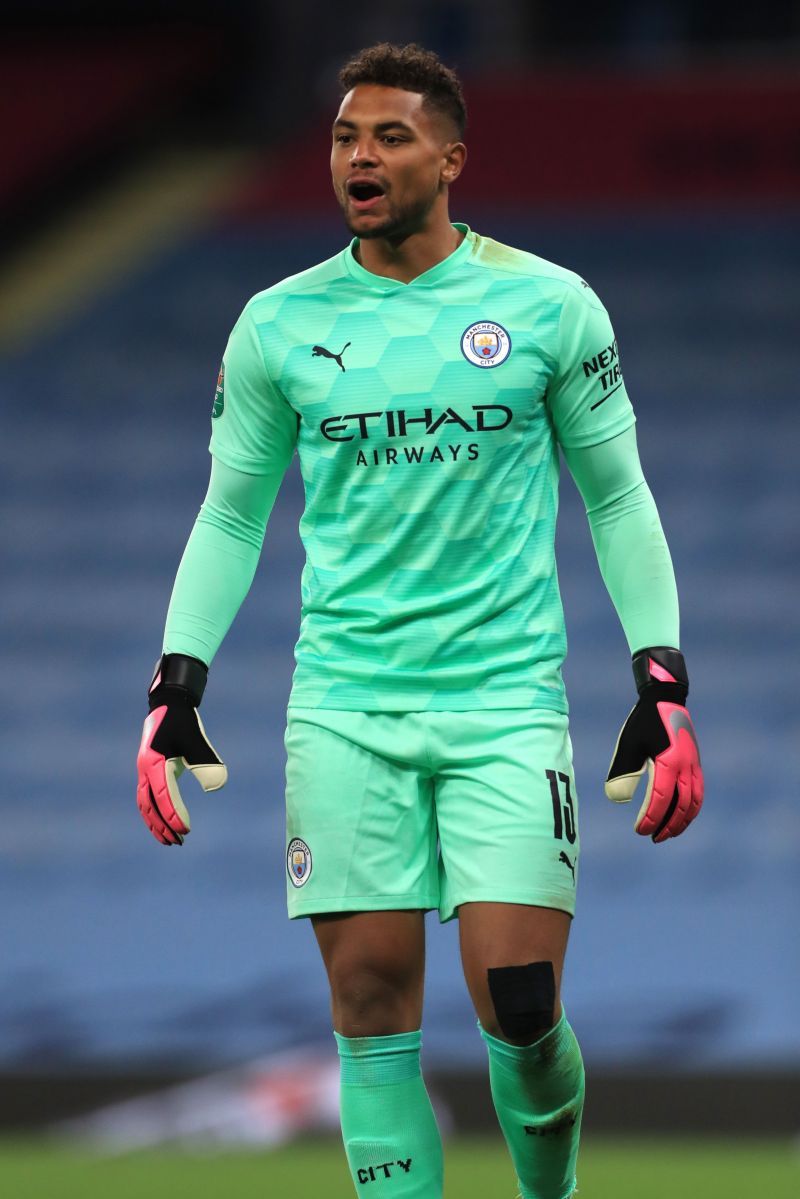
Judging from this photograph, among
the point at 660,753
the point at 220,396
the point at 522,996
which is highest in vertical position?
the point at 220,396

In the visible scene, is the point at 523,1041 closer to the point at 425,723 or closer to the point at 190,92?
the point at 425,723

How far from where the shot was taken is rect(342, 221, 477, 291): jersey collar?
139 inches

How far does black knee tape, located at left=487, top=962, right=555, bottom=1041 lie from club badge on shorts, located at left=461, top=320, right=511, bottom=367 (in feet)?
3.23

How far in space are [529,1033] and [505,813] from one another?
1.15 ft

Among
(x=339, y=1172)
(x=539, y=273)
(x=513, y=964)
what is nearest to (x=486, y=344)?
(x=539, y=273)

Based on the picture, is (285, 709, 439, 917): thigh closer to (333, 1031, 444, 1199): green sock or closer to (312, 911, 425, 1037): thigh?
(312, 911, 425, 1037): thigh

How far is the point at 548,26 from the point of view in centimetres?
1186

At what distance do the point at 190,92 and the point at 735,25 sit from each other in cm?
361

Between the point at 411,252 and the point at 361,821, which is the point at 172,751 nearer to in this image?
the point at 361,821

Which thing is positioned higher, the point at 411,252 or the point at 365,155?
the point at 365,155

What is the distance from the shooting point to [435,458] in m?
3.43

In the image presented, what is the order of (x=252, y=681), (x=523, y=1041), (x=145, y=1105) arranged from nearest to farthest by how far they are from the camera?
(x=523, y=1041) → (x=145, y=1105) → (x=252, y=681)

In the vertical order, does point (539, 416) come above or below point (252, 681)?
above

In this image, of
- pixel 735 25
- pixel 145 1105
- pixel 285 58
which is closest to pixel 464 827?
pixel 145 1105
